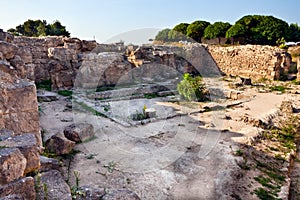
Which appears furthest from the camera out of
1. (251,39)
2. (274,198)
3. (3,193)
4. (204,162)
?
(251,39)

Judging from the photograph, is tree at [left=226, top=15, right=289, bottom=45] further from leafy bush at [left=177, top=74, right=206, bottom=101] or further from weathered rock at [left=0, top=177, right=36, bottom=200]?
weathered rock at [left=0, top=177, right=36, bottom=200]

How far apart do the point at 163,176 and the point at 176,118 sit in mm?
4342

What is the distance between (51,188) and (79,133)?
3.86 m

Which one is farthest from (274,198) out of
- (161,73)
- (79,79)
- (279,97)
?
(161,73)

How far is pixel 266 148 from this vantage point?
23.3 feet

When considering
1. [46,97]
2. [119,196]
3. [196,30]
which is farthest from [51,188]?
[196,30]

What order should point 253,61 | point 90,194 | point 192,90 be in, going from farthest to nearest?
1. point 253,61
2. point 192,90
3. point 90,194

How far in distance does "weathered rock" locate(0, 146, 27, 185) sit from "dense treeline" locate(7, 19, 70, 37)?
34028 mm

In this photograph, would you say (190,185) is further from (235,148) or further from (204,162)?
(235,148)

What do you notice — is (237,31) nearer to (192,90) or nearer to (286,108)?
(192,90)

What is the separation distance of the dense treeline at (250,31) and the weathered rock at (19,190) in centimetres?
2873

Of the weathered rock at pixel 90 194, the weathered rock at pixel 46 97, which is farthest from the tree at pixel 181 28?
the weathered rock at pixel 90 194

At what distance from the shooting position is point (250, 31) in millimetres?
30766

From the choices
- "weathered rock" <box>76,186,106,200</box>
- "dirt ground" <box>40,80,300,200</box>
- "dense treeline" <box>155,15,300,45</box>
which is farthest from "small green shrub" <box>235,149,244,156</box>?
"dense treeline" <box>155,15,300,45</box>
